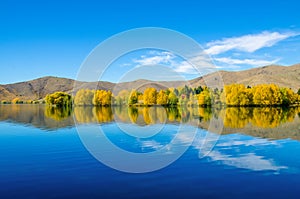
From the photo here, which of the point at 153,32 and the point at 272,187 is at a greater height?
the point at 153,32

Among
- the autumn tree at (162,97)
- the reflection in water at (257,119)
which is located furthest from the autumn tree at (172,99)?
the reflection in water at (257,119)

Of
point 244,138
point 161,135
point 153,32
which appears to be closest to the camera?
point 153,32

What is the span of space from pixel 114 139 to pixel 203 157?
1259cm

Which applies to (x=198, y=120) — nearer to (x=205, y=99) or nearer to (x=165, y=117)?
(x=165, y=117)

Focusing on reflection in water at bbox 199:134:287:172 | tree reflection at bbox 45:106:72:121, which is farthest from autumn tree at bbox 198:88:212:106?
reflection in water at bbox 199:134:287:172

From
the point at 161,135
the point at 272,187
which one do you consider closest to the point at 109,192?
the point at 272,187

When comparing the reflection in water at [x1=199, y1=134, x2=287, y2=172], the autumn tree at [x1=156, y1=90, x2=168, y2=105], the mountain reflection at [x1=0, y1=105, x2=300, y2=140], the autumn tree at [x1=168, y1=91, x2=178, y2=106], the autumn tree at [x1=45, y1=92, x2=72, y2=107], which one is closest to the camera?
the reflection in water at [x1=199, y1=134, x2=287, y2=172]

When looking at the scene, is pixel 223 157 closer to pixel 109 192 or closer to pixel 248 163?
pixel 248 163

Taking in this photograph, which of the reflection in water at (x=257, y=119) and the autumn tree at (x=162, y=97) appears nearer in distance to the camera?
the reflection in water at (x=257, y=119)

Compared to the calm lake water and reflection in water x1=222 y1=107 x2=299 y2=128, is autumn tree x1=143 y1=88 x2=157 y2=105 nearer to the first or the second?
reflection in water x1=222 y1=107 x2=299 y2=128

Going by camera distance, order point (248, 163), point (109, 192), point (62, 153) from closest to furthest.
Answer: point (109, 192), point (248, 163), point (62, 153)

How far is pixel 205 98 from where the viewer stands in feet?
384

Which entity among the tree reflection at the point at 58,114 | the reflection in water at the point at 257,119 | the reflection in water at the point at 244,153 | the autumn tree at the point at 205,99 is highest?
the autumn tree at the point at 205,99

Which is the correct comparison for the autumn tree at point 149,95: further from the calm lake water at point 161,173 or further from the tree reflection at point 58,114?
the calm lake water at point 161,173
